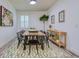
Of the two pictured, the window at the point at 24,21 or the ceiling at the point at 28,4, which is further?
the window at the point at 24,21

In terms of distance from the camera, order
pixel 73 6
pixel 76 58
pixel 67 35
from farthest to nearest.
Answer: pixel 67 35 < pixel 73 6 < pixel 76 58

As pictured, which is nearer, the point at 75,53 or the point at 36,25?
the point at 75,53

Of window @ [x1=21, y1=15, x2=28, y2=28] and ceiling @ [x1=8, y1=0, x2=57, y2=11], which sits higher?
ceiling @ [x1=8, y1=0, x2=57, y2=11]

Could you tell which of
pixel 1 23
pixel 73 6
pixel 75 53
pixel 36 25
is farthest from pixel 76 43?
pixel 36 25

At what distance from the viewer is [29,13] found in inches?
440

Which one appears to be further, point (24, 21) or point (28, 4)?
point (24, 21)

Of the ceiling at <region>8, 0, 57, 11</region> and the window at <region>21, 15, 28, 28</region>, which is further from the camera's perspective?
the window at <region>21, 15, 28, 28</region>

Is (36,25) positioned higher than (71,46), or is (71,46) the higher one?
(36,25)

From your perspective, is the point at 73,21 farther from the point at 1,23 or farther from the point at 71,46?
the point at 1,23

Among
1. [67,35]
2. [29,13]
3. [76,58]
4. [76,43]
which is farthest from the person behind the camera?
[29,13]

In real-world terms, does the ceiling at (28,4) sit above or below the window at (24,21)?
above

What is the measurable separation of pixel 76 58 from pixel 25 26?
26.5 ft

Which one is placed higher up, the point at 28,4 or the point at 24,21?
the point at 28,4

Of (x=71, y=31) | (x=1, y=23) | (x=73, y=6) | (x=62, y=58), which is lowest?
(x=62, y=58)
